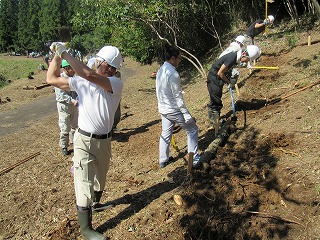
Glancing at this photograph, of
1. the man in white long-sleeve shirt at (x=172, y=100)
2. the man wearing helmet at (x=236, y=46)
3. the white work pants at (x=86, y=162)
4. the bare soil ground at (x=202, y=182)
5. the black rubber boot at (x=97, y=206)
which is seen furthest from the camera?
the man wearing helmet at (x=236, y=46)

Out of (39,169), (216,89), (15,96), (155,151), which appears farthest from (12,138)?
(15,96)

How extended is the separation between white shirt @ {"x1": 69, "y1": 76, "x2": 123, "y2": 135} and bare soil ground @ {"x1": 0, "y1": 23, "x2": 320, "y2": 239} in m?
1.26

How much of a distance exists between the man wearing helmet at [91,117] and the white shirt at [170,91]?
127 cm

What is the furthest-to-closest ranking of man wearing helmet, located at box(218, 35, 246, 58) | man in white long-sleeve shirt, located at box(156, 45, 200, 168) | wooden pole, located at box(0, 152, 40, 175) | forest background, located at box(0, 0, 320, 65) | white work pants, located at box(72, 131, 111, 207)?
forest background, located at box(0, 0, 320, 65) → man wearing helmet, located at box(218, 35, 246, 58) → wooden pole, located at box(0, 152, 40, 175) → man in white long-sleeve shirt, located at box(156, 45, 200, 168) → white work pants, located at box(72, 131, 111, 207)

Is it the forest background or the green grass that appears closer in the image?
the forest background

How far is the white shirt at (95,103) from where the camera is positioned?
3184 millimetres

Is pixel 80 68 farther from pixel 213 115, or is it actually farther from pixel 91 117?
pixel 213 115

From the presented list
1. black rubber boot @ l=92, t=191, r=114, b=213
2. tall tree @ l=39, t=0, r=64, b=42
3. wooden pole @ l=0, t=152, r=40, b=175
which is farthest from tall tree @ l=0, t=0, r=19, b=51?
black rubber boot @ l=92, t=191, r=114, b=213

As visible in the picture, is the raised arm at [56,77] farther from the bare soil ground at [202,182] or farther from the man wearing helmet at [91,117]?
the bare soil ground at [202,182]

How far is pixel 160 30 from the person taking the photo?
515 inches

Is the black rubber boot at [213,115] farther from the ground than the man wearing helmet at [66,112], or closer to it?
closer to it

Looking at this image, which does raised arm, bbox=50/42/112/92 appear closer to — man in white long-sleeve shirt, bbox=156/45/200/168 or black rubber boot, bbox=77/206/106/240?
black rubber boot, bbox=77/206/106/240

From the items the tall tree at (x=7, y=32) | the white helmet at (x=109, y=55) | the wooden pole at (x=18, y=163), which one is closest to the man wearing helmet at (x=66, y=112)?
the wooden pole at (x=18, y=163)

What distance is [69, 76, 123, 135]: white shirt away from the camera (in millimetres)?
3184
